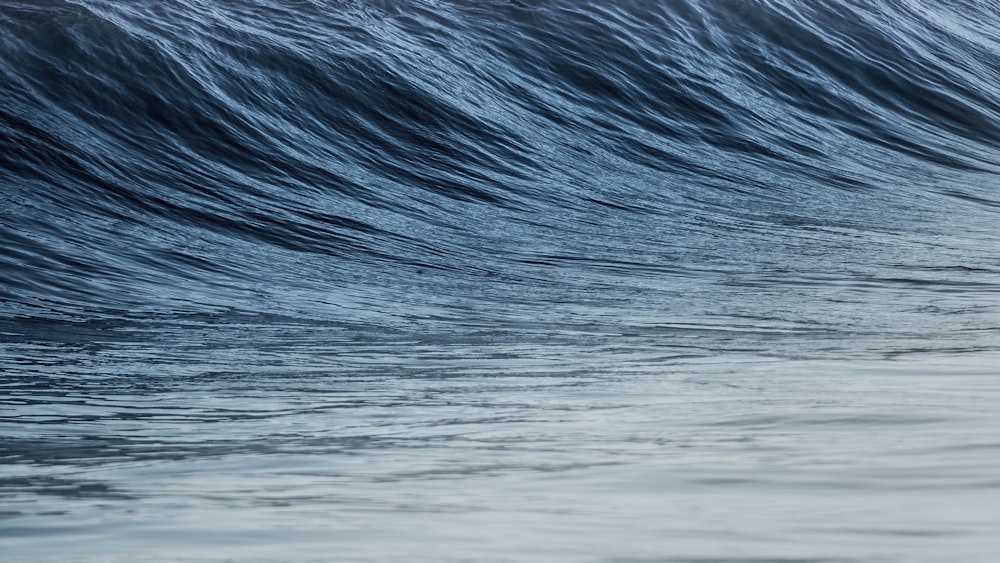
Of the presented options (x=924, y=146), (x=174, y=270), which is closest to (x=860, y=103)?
(x=924, y=146)

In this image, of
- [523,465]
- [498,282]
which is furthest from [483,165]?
[523,465]

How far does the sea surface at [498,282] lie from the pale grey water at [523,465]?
0.01 m

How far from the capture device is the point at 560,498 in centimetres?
211

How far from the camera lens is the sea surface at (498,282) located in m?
2.06

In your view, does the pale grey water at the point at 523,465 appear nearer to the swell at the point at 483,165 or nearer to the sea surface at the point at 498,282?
the sea surface at the point at 498,282

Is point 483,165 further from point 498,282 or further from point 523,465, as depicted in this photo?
point 523,465

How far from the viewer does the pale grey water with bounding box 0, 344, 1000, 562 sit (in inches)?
73.0

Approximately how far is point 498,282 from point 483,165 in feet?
7.66

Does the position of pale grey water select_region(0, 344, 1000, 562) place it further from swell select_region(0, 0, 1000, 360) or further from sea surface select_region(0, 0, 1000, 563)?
swell select_region(0, 0, 1000, 360)

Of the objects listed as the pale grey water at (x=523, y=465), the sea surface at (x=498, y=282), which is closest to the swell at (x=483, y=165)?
the sea surface at (x=498, y=282)

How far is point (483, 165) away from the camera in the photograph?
7996 millimetres

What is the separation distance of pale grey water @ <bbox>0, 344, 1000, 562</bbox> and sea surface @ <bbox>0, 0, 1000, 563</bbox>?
0.04 feet

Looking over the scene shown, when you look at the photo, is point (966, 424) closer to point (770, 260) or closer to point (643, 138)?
point (770, 260)

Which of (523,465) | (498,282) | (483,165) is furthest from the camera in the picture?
(483,165)
